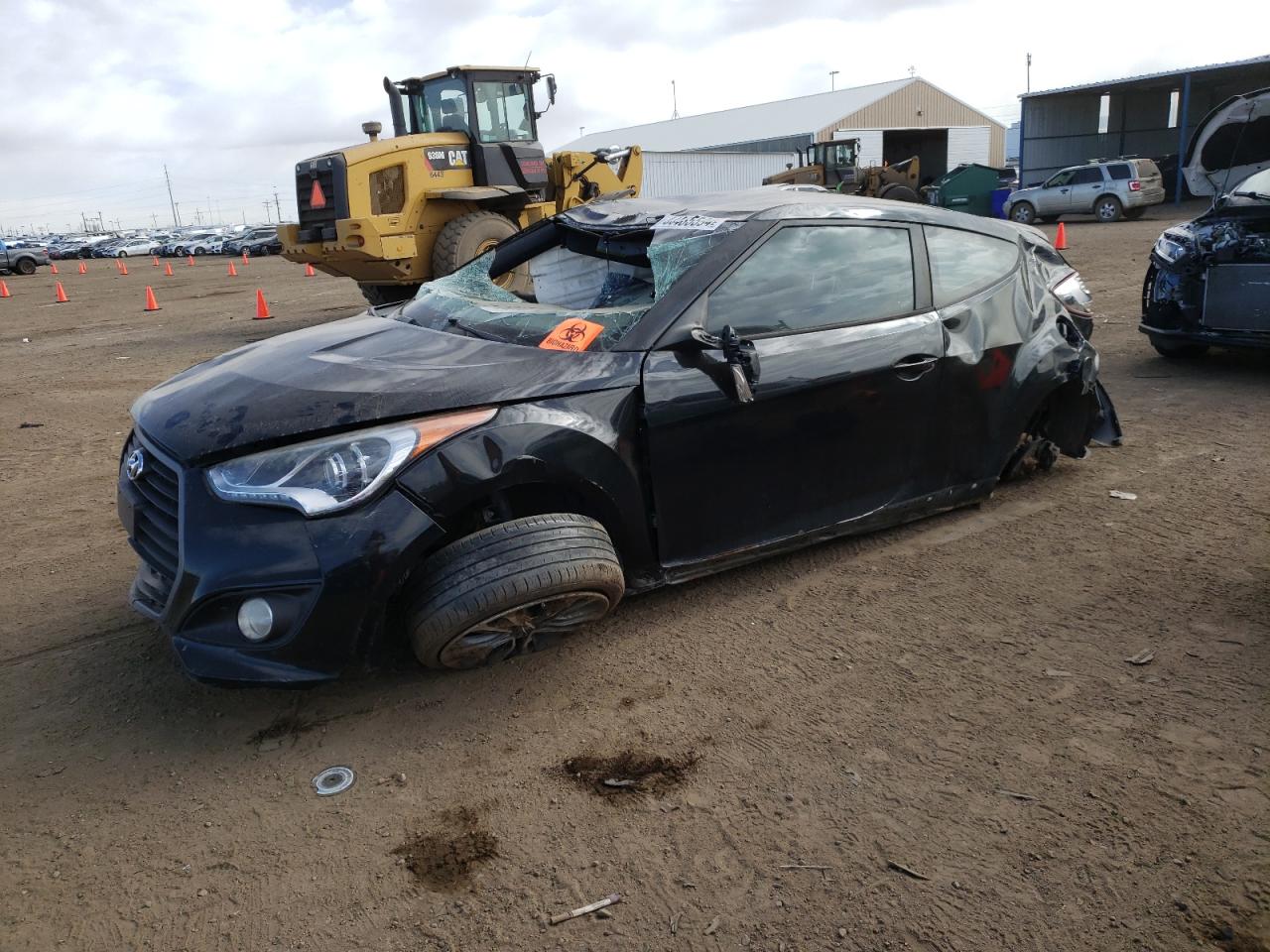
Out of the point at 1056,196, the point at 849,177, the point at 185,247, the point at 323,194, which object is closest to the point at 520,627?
the point at 323,194

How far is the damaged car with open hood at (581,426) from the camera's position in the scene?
267 cm

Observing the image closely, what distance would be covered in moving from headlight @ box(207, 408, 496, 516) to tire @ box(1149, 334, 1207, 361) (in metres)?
6.44

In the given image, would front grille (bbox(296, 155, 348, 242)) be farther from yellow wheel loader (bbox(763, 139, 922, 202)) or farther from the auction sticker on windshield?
yellow wheel loader (bbox(763, 139, 922, 202))

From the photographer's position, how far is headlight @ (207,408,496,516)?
2645 mm

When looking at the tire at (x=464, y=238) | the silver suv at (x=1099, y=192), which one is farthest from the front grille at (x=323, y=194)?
the silver suv at (x=1099, y=192)

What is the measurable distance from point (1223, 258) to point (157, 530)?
6.76 metres

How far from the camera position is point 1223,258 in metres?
6.48

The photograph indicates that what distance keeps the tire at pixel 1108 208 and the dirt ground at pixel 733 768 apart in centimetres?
2419

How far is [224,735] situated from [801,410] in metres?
2.20

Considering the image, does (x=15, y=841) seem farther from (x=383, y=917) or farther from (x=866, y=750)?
(x=866, y=750)

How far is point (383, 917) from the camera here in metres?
2.16

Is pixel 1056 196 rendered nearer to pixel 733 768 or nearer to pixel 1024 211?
pixel 1024 211

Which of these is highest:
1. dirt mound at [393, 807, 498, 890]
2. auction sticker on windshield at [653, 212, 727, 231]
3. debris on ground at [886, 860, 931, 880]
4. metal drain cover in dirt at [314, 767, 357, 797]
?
auction sticker on windshield at [653, 212, 727, 231]

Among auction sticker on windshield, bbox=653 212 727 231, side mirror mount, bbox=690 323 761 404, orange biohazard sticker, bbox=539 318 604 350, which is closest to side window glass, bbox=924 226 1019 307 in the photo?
auction sticker on windshield, bbox=653 212 727 231
